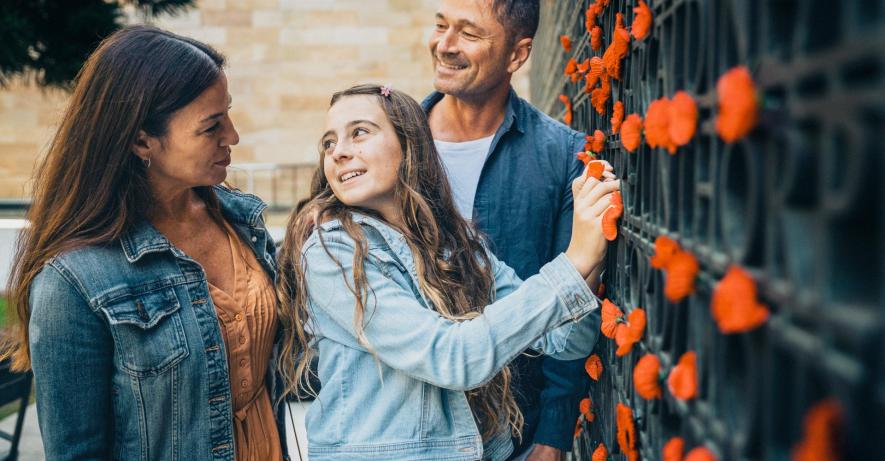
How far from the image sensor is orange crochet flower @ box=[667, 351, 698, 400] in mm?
1028

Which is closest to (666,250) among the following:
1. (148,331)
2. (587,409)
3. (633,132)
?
(633,132)

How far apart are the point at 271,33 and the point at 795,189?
46.2 feet

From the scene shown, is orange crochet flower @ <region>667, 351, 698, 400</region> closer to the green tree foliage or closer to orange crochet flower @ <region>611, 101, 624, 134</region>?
orange crochet flower @ <region>611, 101, 624, 134</region>

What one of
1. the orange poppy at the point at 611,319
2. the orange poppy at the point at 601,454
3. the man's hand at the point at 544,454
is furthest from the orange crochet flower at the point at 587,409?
the orange poppy at the point at 611,319

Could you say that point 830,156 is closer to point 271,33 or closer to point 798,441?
point 798,441

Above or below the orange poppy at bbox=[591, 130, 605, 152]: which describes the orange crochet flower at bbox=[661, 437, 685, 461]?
below

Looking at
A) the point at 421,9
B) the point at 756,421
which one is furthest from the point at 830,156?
the point at 421,9

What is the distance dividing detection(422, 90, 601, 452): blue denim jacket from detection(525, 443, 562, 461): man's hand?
0.04 meters

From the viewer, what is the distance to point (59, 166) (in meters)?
2.08

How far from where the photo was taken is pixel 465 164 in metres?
2.67

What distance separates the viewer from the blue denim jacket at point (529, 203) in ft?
8.08

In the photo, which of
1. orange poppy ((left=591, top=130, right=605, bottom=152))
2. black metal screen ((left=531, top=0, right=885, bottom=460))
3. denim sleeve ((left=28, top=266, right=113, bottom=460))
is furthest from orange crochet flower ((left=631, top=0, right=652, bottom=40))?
denim sleeve ((left=28, top=266, right=113, bottom=460))

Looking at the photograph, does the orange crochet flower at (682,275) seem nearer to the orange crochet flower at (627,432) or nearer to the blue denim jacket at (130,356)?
the orange crochet flower at (627,432)

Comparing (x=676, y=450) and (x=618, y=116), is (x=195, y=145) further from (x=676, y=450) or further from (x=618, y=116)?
(x=676, y=450)
